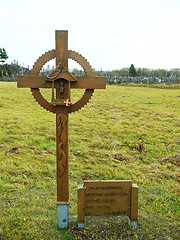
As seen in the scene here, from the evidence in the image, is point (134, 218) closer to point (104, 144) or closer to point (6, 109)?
point (104, 144)

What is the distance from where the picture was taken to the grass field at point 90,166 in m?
4.41

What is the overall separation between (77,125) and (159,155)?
450cm

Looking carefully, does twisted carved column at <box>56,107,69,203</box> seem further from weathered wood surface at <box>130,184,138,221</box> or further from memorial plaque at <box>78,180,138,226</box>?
weathered wood surface at <box>130,184,138,221</box>

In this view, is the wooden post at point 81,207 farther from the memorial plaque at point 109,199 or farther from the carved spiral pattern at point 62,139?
the carved spiral pattern at point 62,139

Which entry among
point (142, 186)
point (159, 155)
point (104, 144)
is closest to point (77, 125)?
point (104, 144)

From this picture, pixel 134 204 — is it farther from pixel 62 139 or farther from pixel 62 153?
pixel 62 139

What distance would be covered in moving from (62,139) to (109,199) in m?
1.47

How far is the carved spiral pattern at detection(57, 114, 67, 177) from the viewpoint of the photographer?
4.04m

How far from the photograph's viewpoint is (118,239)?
162 inches

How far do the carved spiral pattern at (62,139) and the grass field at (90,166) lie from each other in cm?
126

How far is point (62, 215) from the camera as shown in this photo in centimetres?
428

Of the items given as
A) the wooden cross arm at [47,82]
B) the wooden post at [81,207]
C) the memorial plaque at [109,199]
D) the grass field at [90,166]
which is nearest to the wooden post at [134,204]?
the memorial plaque at [109,199]

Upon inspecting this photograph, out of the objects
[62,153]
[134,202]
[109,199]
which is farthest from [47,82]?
[134,202]

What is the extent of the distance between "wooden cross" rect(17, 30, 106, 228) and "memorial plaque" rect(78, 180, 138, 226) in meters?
0.43
